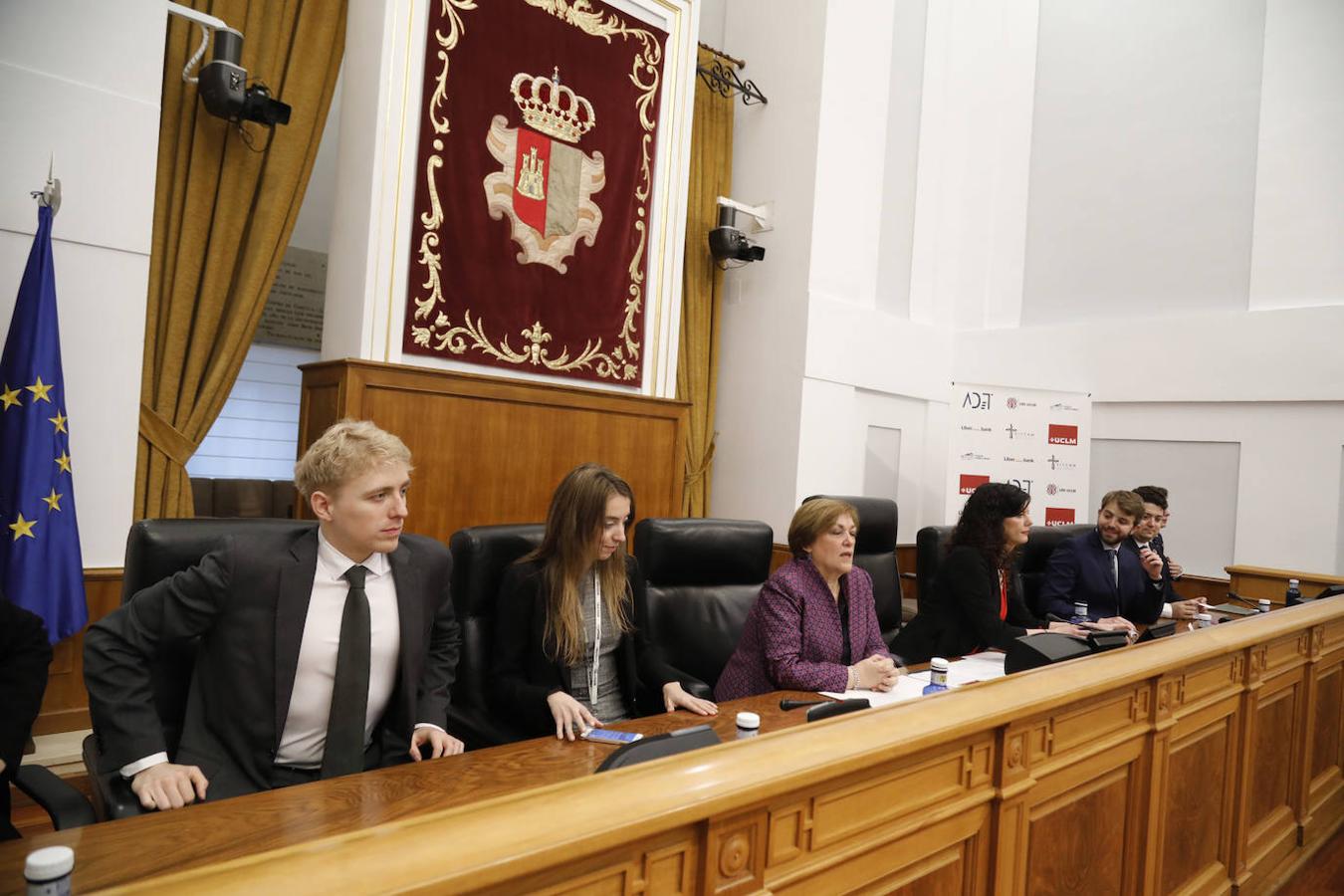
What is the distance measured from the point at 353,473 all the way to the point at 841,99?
188 inches

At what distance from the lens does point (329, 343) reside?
3.93 m

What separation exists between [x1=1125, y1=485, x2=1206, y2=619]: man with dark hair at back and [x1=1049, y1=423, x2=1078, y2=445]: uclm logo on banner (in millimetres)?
1202

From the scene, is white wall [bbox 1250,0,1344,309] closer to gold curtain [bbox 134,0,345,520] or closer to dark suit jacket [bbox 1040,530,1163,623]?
dark suit jacket [bbox 1040,530,1163,623]

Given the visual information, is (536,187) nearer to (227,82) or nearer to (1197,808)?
(227,82)

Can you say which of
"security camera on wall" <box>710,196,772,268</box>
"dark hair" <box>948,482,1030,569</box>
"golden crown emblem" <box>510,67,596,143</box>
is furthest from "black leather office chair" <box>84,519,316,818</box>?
"security camera on wall" <box>710,196,772,268</box>

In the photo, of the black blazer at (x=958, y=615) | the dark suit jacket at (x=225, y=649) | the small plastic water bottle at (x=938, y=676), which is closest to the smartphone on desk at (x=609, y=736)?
the dark suit jacket at (x=225, y=649)

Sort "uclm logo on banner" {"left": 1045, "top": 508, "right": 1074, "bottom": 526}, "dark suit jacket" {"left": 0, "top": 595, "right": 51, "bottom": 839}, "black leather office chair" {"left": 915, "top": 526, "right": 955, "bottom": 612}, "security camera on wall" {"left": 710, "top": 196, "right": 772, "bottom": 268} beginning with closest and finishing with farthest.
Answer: "dark suit jacket" {"left": 0, "top": 595, "right": 51, "bottom": 839} → "black leather office chair" {"left": 915, "top": 526, "right": 955, "bottom": 612} → "security camera on wall" {"left": 710, "top": 196, "right": 772, "bottom": 268} → "uclm logo on banner" {"left": 1045, "top": 508, "right": 1074, "bottom": 526}

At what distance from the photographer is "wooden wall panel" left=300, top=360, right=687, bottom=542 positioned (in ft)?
12.4

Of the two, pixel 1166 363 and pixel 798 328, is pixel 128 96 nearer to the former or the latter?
pixel 798 328

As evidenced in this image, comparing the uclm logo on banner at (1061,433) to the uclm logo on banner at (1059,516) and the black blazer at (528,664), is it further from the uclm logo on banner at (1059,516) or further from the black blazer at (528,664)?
the black blazer at (528,664)

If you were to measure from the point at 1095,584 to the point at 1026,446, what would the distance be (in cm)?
192

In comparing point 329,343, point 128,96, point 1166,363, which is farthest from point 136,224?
point 1166,363

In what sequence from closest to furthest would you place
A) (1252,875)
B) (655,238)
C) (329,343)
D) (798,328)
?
(1252,875), (329,343), (655,238), (798,328)

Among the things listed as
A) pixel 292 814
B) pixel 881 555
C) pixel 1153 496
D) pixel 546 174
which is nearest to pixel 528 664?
pixel 292 814
